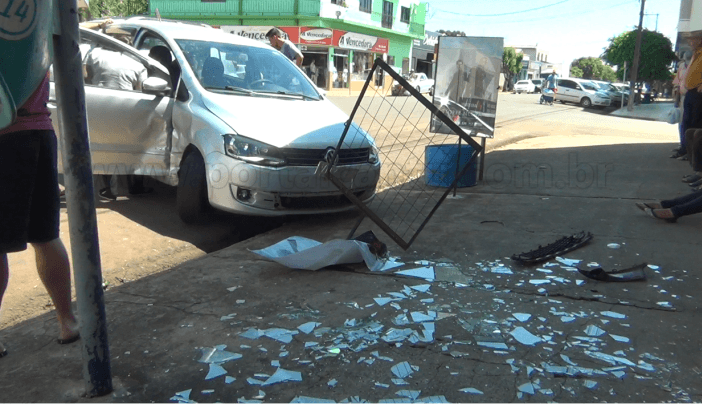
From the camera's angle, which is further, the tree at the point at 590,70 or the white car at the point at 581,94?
the tree at the point at 590,70

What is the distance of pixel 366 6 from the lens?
145ft

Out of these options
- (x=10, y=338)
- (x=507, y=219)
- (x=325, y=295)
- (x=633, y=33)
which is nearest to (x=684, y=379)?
(x=325, y=295)

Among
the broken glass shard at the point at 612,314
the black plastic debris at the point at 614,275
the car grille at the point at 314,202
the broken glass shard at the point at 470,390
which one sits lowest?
the broken glass shard at the point at 470,390

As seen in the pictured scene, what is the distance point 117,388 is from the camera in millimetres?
2584

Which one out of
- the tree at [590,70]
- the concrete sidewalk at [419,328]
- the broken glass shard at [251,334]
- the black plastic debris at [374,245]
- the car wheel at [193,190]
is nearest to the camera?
the concrete sidewalk at [419,328]

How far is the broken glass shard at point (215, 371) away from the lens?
269 centimetres

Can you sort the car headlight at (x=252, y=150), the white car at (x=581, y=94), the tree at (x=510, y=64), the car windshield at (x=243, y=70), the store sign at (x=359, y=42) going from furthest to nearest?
the tree at (x=510, y=64), the store sign at (x=359, y=42), the white car at (x=581, y=94), the car windshield at (x=243, y=70), the car headlight at (x=252, y=150)

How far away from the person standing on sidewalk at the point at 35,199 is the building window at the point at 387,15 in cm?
4661

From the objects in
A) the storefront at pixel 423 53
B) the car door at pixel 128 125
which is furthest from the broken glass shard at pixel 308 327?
the storefront at pixel 423 53

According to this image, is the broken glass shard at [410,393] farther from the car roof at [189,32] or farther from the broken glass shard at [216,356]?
the car roof at [189,32]

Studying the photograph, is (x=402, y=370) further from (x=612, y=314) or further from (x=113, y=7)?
(x=113, y=7)

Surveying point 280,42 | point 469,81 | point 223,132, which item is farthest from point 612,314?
point 280,42

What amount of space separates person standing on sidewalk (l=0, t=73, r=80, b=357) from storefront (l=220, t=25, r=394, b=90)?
116 ft

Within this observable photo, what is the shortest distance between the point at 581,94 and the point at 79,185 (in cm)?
3360
